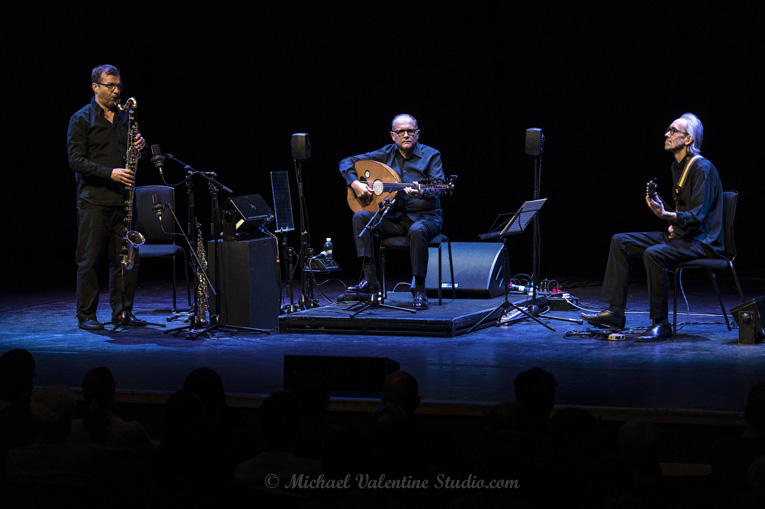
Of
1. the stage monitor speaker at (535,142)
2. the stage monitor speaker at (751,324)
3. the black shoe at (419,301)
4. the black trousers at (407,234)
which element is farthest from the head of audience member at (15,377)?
the stage monitor speaker at (535,142)

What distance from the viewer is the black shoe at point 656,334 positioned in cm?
536

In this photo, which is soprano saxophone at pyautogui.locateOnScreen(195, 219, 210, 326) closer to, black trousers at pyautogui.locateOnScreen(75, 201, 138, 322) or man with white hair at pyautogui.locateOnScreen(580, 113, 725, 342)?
black trousers at pyautogui.locateOnScreen(75, 201, 138, 322)

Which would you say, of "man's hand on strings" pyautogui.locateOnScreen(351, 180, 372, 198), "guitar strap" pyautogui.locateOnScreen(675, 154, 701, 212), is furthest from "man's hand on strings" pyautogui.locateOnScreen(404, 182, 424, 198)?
"guitar strap" pyautogui.locateOnScreen(675, 154, 701, 212)

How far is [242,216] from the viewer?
5.98 meters

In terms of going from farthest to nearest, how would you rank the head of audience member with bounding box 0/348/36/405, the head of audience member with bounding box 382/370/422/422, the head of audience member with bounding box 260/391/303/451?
the head of audience member with bounding box 0/348/36/405 < the head of audience member with bounding box 382/370/422/422 < the head of audience member with bounding box 260/391/303/451

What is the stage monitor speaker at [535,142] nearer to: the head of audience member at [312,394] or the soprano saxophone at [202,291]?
the soprano saxophone at [202,291]

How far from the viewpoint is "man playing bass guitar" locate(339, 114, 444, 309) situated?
6105mm

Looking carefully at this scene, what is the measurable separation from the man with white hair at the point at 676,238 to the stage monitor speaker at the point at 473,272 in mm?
1252

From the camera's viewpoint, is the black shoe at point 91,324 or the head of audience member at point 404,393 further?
the black shoe at point 91,324

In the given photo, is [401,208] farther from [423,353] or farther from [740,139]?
[740,139]

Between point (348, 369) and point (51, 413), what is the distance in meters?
1.51

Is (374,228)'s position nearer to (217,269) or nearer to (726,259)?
(217,269)

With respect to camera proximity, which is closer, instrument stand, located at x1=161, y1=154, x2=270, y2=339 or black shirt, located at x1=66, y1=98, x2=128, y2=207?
instrument stand, located at x1=161, y1=154, x2=270, y2=339

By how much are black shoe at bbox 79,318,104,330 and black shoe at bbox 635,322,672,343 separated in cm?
362
